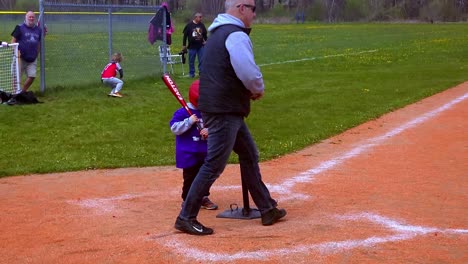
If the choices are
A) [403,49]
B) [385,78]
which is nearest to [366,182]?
[385,78]

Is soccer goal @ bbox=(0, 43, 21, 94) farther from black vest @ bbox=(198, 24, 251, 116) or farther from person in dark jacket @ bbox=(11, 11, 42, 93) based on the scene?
black vest @ bbox=(198, 24, 251, 116)

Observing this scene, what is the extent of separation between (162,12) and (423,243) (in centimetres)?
1547

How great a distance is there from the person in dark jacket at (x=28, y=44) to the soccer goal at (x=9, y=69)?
0.61 ft

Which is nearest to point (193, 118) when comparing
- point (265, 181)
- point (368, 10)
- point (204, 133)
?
point (204, 133)

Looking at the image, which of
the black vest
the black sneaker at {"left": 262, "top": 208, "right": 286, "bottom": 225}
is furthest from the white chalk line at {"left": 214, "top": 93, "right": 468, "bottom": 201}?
the black vest

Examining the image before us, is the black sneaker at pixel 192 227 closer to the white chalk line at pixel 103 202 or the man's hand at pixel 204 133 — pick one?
A: the man's hand at pixel 204 133

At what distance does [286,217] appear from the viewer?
21.7ft

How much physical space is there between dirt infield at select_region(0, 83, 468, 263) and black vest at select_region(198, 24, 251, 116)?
3.47 ft

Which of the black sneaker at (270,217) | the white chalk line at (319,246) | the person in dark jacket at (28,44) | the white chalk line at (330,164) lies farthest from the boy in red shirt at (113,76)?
the white chalk line at (319,246)

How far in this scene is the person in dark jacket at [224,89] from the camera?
580 cm

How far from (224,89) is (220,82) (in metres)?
0.07

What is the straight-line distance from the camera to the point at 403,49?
35500mm

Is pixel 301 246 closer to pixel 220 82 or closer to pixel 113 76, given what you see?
pixel 220 82

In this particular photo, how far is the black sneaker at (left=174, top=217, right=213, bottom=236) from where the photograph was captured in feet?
19.8
